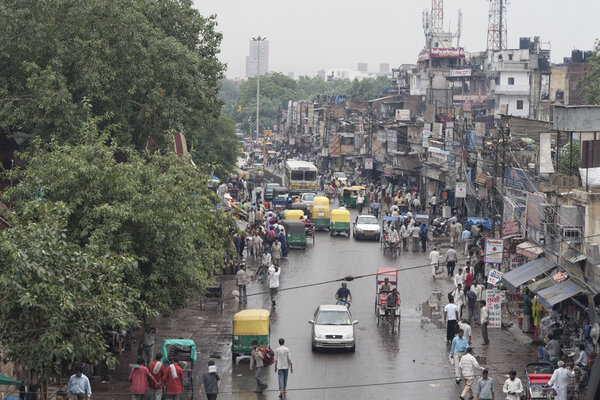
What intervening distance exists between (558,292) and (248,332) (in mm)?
8061

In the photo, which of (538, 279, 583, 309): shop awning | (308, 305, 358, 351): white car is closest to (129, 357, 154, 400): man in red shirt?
(308, 305, 358, 351): white car

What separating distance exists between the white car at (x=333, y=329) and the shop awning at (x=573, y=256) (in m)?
5.88

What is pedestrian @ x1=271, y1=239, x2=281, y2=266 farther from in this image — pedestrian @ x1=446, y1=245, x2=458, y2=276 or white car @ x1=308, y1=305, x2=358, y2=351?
white car @ x1=308, y1=305, x2=358, y2=351

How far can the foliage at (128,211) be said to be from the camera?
19.6 m

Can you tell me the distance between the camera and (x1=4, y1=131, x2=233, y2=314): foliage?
19.6 meters

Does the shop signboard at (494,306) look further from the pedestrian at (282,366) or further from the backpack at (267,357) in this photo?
the pedestrian at (282,366)

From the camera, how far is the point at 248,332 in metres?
22.9

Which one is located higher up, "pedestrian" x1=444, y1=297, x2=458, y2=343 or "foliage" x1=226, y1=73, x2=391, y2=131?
"foliage" x1=226, y1=73, x2=391, y2=131

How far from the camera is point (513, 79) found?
103m

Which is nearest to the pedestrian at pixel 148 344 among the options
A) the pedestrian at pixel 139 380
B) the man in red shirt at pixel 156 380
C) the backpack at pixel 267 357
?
the man in red shirt at pixel 156 380

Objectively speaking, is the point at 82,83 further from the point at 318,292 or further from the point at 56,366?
the point at 56,366

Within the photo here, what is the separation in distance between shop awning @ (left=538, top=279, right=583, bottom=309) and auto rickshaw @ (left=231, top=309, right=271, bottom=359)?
720cm

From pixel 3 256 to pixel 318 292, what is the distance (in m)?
19.8

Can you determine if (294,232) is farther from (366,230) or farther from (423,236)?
(423,236)
